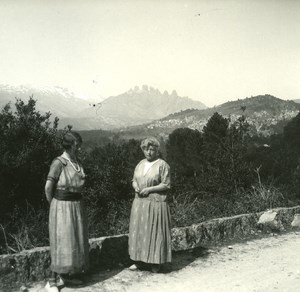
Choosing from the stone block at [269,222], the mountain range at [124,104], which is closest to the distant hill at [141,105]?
the mountain range at [124,104]

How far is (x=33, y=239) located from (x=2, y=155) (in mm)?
2243

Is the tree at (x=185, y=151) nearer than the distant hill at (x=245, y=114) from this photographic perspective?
Yes

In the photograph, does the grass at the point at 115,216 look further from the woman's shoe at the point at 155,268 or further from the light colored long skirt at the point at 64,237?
the woman's shoe at the point at 155,268

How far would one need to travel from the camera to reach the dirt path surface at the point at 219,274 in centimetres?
441

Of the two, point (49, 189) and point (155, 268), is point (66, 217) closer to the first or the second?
point (49, 189)

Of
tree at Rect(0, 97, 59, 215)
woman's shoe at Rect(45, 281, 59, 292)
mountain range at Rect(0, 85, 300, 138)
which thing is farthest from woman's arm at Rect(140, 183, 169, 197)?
mountain range at Rect(0, 85, 300, 138)

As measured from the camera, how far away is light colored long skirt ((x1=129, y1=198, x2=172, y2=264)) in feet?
15.4

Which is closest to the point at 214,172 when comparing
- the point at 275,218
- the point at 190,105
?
the point at 275,218

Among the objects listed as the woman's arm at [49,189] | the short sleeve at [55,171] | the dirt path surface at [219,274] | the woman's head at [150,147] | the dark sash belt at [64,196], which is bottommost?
the dirt path surface at [219,274]

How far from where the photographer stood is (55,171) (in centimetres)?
410

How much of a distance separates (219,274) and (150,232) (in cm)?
105

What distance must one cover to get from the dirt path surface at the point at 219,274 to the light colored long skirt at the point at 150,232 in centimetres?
26

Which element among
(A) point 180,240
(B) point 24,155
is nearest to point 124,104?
(B) point 24,155

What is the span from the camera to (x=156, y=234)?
185 inches
